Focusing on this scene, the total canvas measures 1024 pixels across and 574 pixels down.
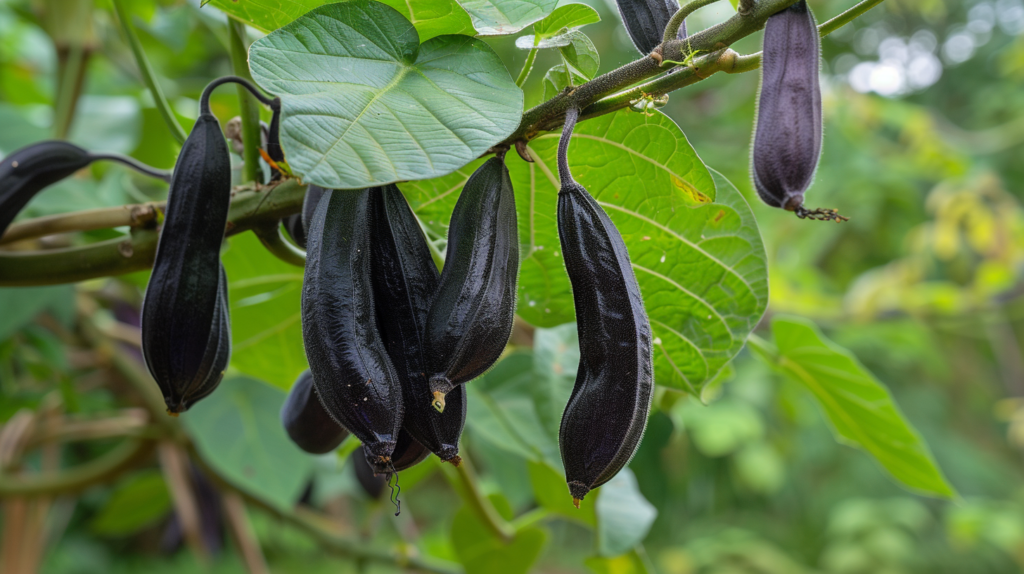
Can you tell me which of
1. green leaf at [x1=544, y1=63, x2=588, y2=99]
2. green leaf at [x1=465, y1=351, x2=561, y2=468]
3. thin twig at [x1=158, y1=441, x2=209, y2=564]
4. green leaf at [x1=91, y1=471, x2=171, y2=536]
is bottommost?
green leaf at [x1=91, y1=471, x2=171, y2=536]

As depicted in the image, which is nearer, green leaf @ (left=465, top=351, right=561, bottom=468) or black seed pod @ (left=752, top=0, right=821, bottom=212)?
black seed pod @ (left=752, top=0, right=821, bottom=212)

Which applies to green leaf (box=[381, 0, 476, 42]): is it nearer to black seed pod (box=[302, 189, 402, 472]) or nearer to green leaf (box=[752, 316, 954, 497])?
black seed pod (box=[302, 189, 402, 472])

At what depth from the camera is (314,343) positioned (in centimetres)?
37

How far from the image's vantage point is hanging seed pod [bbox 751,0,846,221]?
1.21 ft

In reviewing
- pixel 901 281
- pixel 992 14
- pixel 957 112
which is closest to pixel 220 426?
pixel 901 281

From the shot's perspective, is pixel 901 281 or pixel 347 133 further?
pixel 901 281

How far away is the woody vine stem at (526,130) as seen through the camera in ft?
1.31

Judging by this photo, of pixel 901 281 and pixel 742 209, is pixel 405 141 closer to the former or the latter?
pixel 742 209

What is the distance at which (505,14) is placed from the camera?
Answer: 43 cm

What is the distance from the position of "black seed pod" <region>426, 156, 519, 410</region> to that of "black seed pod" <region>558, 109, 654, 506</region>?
34 millimetres

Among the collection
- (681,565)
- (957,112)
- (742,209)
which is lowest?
(681,565)

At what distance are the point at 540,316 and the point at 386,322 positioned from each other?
0.27 m

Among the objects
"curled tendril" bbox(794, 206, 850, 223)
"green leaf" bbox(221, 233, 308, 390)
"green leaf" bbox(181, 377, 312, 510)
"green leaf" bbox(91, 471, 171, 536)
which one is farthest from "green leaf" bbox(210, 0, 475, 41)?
"green leaf" bbox(91, 471, 171, 536)

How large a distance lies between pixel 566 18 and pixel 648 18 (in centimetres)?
7
